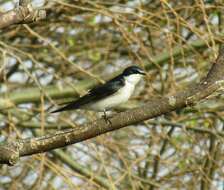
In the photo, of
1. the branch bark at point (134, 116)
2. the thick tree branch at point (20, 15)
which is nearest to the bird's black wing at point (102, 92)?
the branch bark at point (134, 116)

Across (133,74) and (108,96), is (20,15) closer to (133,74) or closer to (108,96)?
(108,96)

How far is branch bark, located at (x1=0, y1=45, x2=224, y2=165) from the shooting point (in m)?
3.26

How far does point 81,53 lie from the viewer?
7691mm

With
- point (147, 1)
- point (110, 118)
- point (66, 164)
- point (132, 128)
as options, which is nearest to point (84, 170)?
point (66, 164)

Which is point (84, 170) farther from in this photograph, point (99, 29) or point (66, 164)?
point (99, 29)

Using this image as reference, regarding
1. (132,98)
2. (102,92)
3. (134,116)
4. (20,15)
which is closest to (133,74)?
(102,92)

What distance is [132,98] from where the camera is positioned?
694 cm

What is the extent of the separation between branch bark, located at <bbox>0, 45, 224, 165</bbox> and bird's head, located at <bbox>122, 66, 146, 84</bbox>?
203 centimetres

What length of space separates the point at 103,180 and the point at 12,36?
6.69 feet

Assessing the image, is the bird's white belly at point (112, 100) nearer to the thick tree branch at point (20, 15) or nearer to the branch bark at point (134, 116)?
the branch bark at point (134, 116)

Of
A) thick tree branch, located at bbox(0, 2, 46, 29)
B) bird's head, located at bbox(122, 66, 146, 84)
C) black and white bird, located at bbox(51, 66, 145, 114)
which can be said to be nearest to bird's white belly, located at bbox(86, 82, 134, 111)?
black and white bird, located at bbox(51, 66, 145, 114)

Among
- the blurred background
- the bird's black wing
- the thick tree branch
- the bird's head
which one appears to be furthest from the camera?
the blurred background

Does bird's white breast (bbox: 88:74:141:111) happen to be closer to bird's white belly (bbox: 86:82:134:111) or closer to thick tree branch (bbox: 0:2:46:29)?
bird's white belly (bbox: 86:82:134:111)

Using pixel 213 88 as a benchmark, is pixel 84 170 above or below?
below
